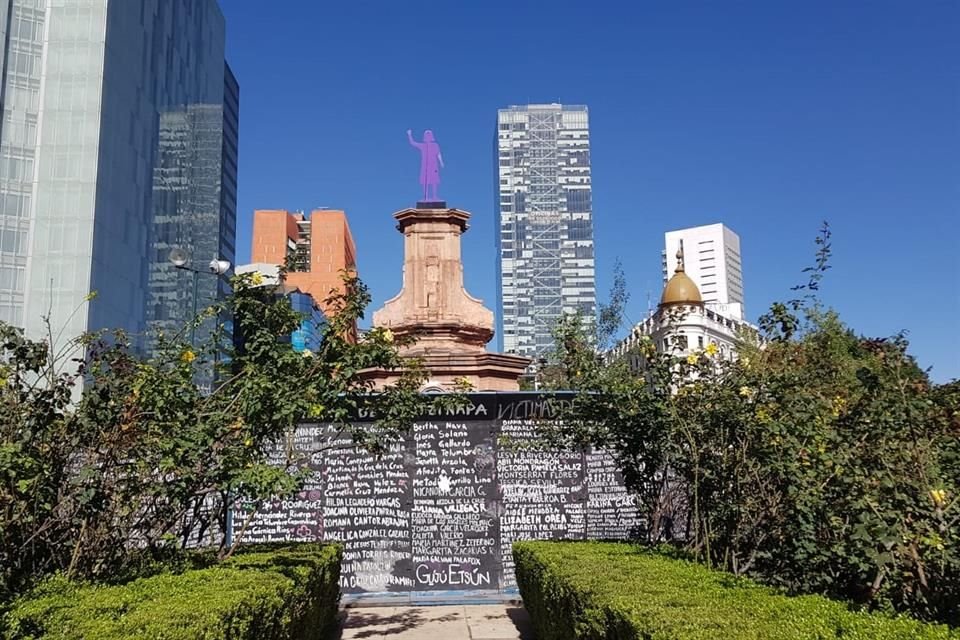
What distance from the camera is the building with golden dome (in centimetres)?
738

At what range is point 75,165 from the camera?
47.2 metres

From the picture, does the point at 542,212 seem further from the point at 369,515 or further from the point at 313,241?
the point at 369,515

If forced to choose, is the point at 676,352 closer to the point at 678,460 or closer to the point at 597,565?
the point at 678,460

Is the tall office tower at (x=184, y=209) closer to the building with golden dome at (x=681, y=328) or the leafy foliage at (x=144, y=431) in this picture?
the building with golden dome at (x=681, y=328)

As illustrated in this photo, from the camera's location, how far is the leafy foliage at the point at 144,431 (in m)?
5.30

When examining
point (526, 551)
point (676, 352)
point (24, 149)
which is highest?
point (24, 149)

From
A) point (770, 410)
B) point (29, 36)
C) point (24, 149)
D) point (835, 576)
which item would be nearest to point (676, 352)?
point (770, 410)

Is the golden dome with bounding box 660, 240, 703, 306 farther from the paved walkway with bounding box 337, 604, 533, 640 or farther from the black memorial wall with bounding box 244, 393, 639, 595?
the paved walkway with bounding box 337, 604, 533, 640

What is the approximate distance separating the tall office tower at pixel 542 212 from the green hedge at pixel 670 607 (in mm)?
165700

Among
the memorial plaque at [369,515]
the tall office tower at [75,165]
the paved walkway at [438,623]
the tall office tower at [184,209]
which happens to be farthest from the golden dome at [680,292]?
the paved walkway at [438,623]

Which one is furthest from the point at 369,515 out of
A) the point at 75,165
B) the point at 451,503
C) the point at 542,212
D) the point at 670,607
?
the point at 542,212

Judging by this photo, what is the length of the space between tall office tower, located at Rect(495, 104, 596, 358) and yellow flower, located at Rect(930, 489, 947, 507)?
16769 cm

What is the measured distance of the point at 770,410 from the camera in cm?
611

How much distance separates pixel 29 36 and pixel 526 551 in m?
51.7
